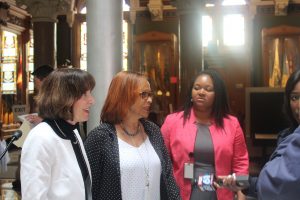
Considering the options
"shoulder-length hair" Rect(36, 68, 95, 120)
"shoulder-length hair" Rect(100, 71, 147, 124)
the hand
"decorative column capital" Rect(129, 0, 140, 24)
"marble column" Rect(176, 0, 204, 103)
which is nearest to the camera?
"shoulder-length hair" Rect(36, 68, 95, 120)

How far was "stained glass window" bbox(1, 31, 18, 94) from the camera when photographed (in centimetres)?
1622

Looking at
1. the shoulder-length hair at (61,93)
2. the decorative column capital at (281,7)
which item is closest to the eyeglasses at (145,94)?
the shoulder-length hair at (61,93)

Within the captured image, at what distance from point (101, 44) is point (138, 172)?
8.47ft

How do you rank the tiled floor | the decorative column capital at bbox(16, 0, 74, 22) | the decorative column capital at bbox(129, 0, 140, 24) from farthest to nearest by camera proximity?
the decorative column capital at bbox(129, 0, 140, 24)
the decorative column capital at bbox(16, 0, 74, 22)
the tiled floor

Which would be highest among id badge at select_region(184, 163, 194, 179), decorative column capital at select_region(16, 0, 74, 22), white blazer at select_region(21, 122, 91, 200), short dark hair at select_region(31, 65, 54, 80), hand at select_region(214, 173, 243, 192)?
decorative column capital at select_region(16, 0, 74, 22)

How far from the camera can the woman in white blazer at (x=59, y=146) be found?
2.15 meters

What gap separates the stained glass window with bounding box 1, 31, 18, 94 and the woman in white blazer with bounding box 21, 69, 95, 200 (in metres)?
14.4

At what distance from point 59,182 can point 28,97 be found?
1531cm

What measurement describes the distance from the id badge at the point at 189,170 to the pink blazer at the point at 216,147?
73 millimetres

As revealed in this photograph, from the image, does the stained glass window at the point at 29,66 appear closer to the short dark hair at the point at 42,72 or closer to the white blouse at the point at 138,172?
the short dark hair at the point at 42,72

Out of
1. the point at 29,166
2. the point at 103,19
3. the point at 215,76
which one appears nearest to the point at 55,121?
the point at 29,166

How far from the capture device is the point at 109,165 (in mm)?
2621

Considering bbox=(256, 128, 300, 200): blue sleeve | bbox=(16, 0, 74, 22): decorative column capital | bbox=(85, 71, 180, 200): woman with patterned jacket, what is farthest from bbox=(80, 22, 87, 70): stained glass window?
bbox=(256, 128, 300, 200): blue sleeve

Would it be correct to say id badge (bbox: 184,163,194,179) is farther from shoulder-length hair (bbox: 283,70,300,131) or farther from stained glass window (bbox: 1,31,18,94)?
stained glass window (bbox: 1,31,18,94)
